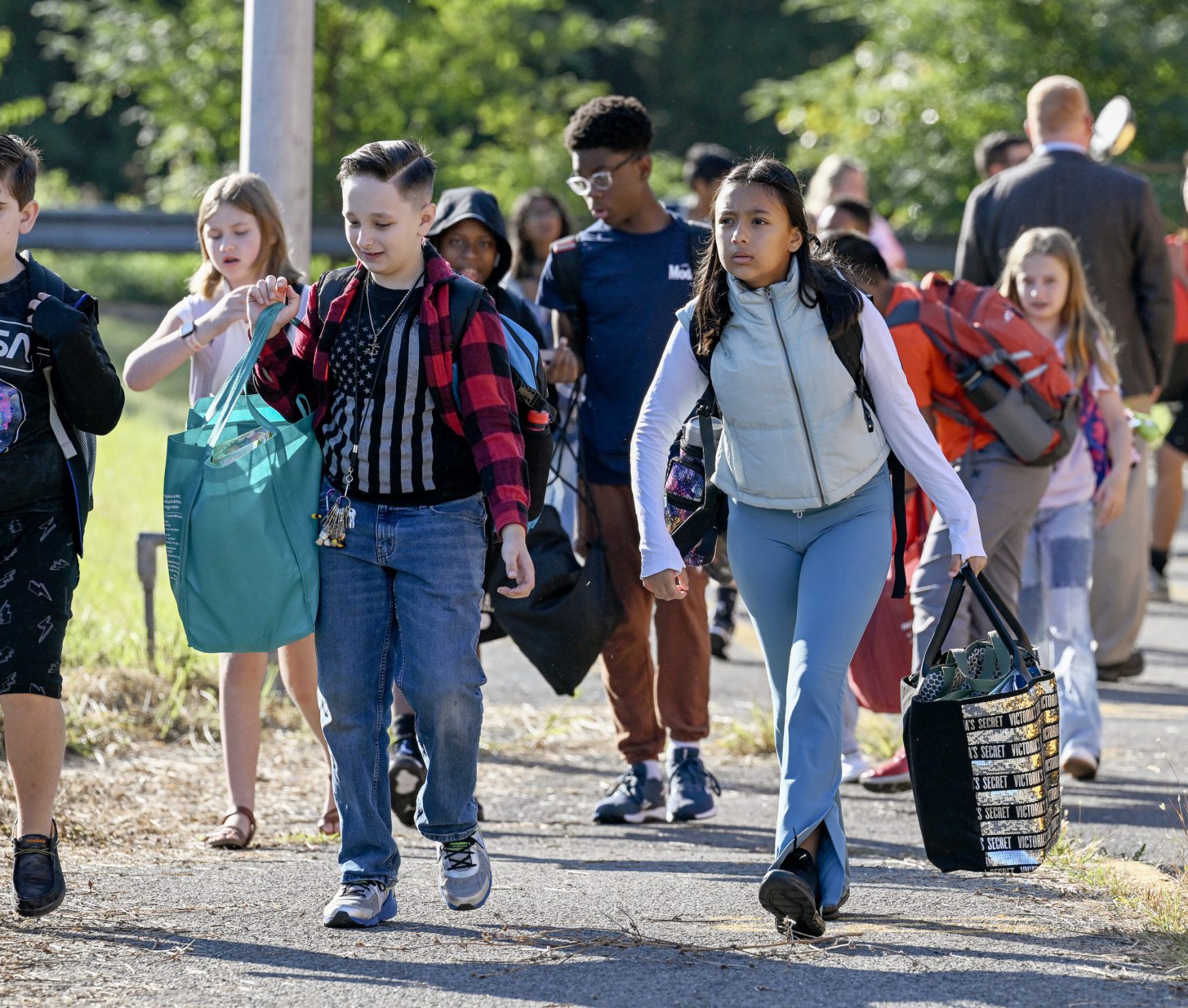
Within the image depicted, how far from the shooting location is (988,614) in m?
4.32

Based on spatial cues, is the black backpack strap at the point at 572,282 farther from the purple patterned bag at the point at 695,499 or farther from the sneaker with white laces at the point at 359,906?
the sneaker with white laces at the point at 359,906

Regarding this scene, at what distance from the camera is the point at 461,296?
4273 mm

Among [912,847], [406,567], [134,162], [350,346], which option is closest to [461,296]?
[350,346]

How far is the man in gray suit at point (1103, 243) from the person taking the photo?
7.69 m

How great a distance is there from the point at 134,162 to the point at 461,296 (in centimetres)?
3583

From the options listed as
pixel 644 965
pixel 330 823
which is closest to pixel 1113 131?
pixel 330 823

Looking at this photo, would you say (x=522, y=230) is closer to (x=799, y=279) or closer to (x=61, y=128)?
(x=799, y=279)

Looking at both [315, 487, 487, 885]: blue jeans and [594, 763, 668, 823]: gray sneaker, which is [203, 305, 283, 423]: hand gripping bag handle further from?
[594, 763, 668, 823]: gray sneaker

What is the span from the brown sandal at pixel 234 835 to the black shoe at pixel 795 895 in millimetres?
1752

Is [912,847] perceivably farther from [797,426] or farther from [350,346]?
[350,346]

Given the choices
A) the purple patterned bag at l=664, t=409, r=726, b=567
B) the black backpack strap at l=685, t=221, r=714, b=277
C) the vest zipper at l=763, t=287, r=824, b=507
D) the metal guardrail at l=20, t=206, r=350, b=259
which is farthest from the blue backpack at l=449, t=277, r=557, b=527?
the metal guardrail at l=20, t=206, r=350, b=259

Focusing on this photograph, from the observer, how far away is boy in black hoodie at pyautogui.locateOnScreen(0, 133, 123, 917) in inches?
167

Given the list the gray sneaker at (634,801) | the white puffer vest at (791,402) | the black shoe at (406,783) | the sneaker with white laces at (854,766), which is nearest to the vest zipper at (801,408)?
the white puffer vest at (791,402)

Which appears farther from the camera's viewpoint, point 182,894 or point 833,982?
point 182,894
